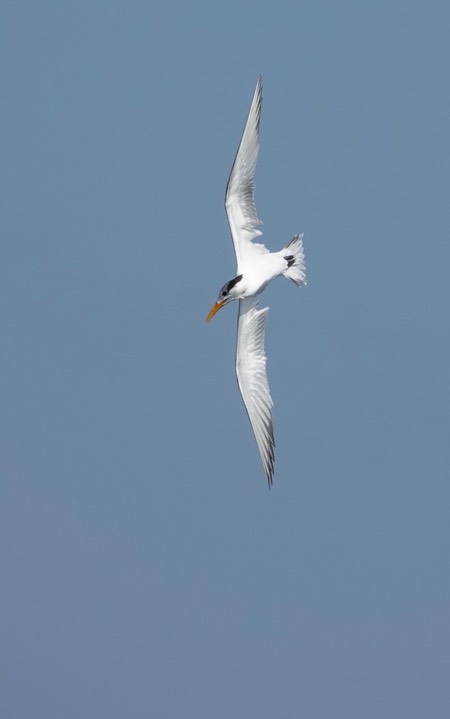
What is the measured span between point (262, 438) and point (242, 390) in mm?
913

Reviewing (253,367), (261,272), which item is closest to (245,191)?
(261,272)

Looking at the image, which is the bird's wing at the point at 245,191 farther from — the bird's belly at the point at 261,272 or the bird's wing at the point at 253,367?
the bird's wing at the point at 253,367

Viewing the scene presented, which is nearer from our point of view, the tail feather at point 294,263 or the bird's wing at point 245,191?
the bird's wing at point 245,191

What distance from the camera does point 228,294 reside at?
22.6m

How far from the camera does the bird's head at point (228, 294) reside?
22453mm

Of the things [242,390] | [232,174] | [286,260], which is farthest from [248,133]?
[242,390]

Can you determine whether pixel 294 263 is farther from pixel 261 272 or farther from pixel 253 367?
pixel 253 367

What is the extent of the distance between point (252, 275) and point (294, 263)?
0.91 metres

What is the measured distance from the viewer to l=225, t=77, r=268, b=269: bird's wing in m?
21.9

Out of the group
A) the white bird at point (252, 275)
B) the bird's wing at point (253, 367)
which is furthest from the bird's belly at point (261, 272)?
the bird's wing at point (253, 367)

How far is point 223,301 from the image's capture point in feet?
74.7

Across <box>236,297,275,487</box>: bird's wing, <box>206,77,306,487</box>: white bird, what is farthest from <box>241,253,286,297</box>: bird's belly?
<box>236,297,275,487</box>: bird's wing

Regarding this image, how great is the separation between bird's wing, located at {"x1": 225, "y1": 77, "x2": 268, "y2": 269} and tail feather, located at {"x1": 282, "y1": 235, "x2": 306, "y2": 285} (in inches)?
17.9

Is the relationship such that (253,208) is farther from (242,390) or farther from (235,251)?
(242,390)
